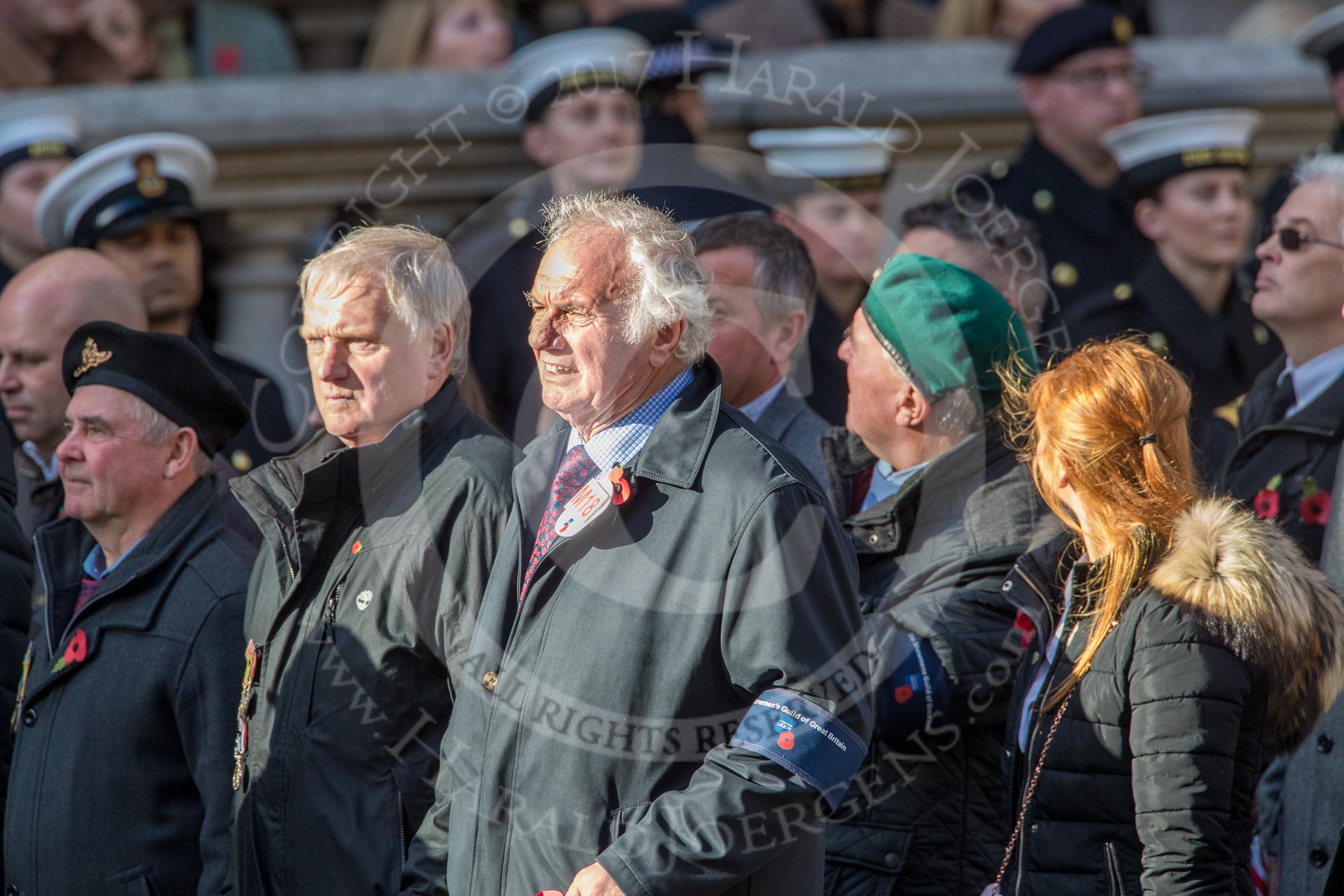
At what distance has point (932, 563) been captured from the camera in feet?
11.1

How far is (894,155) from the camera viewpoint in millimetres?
6457

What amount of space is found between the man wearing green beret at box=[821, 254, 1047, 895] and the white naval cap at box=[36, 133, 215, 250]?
2.77 m

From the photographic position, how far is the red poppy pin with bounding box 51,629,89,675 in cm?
356

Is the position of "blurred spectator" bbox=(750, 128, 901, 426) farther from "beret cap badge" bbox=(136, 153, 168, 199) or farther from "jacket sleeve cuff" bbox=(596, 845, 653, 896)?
"jacket sleeve cuff" bbox=(596, 845, 653, 896)

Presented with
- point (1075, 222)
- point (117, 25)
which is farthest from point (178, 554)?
point (117, 25)

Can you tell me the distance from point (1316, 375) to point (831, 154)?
209cm

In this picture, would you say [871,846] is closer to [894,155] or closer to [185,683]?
[185,683]

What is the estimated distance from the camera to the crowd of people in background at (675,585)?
8.96ft

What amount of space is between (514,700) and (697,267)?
838mm

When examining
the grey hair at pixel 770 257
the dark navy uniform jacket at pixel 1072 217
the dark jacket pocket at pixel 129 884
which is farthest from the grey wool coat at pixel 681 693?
the dark navy uniform jacket at pixel 1072 217

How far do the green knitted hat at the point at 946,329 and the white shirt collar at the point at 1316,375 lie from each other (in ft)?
2.99

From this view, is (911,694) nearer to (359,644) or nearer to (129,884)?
(359,644)

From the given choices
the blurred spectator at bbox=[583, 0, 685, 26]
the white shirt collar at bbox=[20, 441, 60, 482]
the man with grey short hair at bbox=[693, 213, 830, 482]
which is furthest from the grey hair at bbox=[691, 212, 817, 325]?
the blurred spectator at bbox=[583, 0, 685, 26]

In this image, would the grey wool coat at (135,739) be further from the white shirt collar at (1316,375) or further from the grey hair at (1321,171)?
the grey hair at (1321,171)
